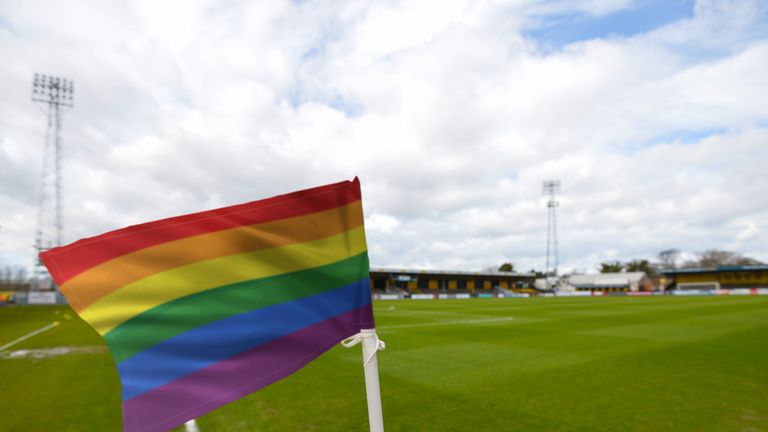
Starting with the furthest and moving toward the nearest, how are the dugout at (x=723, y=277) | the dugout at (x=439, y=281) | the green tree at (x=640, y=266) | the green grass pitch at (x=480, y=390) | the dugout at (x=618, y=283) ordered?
the green tree at (x=640, y=266) < the dugout at (x=618, y=283) < the dugout at (x=723, y=277) < the dugout at (x=439, y=281) < the green grass pitch at (x=480, y=390)

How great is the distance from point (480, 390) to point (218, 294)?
23.7 ft

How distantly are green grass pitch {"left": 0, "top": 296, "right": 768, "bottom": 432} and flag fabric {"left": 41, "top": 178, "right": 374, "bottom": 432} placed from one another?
15.3ft

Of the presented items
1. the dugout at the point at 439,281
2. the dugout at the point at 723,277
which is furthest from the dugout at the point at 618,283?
the dugout at the point at 439,281

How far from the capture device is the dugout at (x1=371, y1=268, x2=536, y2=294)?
80.9 m

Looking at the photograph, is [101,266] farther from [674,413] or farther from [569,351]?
[569,351]

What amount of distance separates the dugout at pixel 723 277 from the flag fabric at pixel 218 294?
4312 inches

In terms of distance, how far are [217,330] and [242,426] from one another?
5087 mm

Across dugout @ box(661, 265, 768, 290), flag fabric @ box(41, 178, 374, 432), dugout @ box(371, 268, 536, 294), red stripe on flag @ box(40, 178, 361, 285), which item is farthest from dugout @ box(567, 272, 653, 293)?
red stripe on flag @ box(40, 178, 361, 285)

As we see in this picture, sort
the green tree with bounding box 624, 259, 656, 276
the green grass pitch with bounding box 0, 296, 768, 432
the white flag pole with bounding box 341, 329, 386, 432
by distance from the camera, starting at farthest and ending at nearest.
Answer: the green tree with bounding box 624, 259, 656, 276 < the green grass pitch with bounding box 0, 296, 768, 432 < the white flag pole with bounding box 341, 329, 386, 432

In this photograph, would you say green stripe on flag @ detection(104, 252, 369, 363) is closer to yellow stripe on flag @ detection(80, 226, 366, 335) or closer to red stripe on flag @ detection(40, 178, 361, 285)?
yellow stripe on flag @ detection(80, 226, 366, 335)

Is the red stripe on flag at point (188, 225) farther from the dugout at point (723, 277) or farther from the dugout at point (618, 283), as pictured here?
the dugout at point (618, 283)

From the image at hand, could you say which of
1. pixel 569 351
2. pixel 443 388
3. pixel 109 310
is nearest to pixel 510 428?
pixel 443 388

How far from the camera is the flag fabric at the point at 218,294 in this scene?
1979 millimetres

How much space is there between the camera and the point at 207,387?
2107 mm
